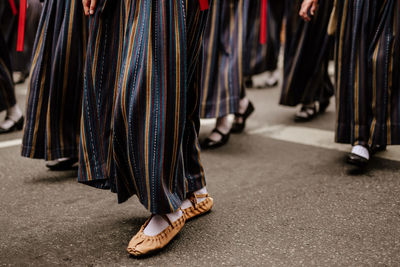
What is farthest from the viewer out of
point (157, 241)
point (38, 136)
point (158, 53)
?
point (38, 136)

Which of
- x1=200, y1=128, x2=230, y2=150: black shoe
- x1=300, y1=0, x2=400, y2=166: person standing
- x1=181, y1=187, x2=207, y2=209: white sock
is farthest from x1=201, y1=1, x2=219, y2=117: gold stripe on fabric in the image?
x1=181, y1=187, x2=207, y2=209: white sock

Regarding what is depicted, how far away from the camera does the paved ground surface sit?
1817 millimetres

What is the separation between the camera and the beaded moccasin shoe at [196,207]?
2143mm

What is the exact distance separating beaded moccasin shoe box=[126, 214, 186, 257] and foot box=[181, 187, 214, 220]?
0.20 m

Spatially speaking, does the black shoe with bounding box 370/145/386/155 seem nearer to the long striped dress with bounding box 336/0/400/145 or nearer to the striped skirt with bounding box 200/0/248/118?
the long striped dress with bounding box 336/0/400/145

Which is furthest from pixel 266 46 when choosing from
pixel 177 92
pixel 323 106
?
pixel 177 92

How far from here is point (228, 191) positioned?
2529mm

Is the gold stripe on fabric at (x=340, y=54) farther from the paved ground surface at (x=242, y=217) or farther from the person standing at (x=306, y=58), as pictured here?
the person standing at (x=306, y=58)

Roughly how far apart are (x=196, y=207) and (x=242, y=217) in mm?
202

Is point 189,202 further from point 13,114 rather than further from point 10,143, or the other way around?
point 13,114

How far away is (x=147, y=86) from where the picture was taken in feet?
5.65

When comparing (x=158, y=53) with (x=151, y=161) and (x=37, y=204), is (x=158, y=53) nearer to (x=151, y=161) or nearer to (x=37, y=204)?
(x=151, y=161)

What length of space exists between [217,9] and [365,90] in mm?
1133

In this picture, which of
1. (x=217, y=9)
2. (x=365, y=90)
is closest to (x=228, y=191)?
(x=365, y=90)
